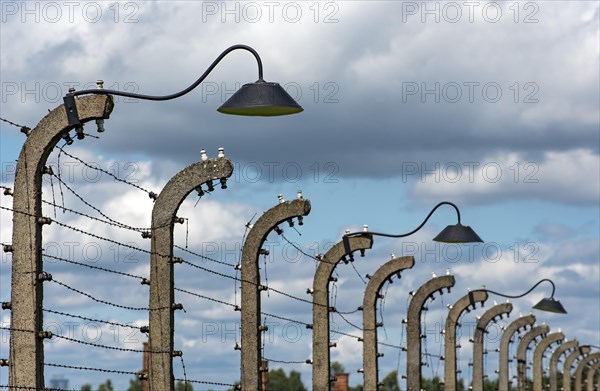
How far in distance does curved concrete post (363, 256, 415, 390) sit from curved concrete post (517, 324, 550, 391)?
28564 mm

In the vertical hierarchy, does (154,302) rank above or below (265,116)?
below

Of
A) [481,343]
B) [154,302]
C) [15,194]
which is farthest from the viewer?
[481,343]

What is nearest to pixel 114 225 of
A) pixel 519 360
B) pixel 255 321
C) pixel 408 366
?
pixel 255 321

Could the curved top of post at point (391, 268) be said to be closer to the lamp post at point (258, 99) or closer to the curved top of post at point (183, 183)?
the curved top of post at point (183, 183)

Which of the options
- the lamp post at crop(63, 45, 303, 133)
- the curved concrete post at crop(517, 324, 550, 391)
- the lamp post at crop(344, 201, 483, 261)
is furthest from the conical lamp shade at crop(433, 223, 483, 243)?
the curved concrete post at crop(517, 324, 550, 391)

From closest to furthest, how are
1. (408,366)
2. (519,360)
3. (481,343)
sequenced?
(408,366)
(481,343)
(519,360)

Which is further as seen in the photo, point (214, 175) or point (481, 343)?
point (481, 343)

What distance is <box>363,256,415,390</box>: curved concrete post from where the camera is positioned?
128ft

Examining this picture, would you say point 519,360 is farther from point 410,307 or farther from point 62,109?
point 62,109

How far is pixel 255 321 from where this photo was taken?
27.6m

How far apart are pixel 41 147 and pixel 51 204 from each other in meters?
0.72

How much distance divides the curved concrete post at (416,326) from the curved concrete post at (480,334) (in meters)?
11.6

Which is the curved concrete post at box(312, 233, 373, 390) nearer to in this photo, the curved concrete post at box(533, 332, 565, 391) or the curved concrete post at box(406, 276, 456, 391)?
the curved concrete post at box(406, 276, 456, 391)

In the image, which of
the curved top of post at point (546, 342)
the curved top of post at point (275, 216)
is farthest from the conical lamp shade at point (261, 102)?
the curved top of post at point (546, 342)
